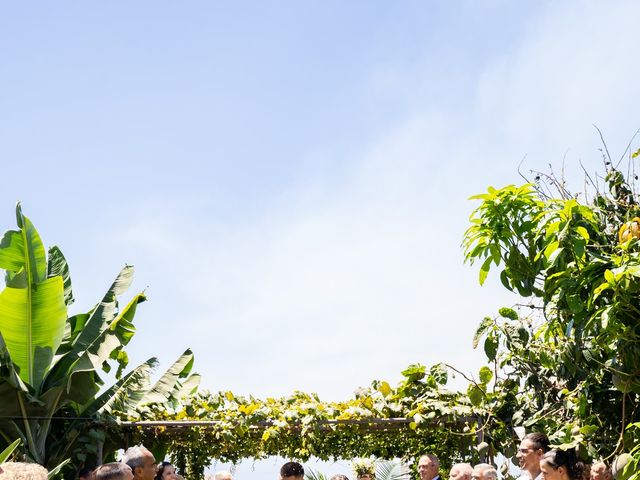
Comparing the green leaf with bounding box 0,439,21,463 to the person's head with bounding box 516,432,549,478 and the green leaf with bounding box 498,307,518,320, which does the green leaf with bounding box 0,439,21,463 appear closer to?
the person's head with bounding box 516,432,549,478

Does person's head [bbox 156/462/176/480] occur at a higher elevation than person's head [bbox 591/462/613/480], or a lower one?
lower

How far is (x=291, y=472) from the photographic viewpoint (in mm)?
5926

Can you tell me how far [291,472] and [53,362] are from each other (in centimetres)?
466

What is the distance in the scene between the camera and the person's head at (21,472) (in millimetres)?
2693

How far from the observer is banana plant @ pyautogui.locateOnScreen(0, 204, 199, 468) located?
8.83 meters

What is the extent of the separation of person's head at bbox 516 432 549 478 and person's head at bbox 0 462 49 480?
3738 mm

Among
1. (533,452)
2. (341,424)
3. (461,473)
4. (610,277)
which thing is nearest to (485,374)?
(341,424)

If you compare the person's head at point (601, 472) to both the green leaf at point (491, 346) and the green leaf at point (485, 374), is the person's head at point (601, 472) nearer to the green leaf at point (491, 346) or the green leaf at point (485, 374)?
the green leaf at point (491, 346)

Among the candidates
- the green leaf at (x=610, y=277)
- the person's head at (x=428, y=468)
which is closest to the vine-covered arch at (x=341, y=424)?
the person's head at (x=428, y=468)

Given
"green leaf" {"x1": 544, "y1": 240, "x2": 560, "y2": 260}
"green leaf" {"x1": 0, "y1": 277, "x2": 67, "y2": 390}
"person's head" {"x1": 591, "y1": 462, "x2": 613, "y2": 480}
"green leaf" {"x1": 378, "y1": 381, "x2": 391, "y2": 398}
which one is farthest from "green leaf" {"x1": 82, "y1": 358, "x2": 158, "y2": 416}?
"green leaf" {"x1": 544, "y1": 240, "x2": 560, "y2": 260}

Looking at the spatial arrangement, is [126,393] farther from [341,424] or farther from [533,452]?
[533,452]

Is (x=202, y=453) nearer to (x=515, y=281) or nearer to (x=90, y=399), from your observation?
(x=90, y=399)

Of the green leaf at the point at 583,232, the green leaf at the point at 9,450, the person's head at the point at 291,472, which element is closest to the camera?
the green leaf at the point at 583,232

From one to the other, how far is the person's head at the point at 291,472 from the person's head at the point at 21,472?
10.9 feet
